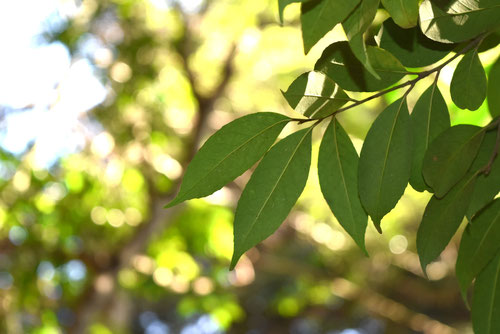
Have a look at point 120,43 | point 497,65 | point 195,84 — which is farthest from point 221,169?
point 120,43

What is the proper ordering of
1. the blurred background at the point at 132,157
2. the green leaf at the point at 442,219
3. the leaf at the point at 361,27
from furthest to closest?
1. the blurred background at the point at 132,157
2. the green leaf at the point at 442,219
3. the leaf at the point at 361,27

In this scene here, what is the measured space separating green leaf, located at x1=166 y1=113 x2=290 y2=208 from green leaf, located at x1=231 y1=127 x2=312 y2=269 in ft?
0.04

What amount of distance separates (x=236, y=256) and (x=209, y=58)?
303cm

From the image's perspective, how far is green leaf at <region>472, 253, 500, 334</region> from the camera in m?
0.55


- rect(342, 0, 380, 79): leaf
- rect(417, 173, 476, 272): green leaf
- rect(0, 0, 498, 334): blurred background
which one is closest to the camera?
rect(342, 0, 380, 79): leaf

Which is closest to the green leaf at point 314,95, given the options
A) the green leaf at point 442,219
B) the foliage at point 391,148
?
the foliage at point 391,148

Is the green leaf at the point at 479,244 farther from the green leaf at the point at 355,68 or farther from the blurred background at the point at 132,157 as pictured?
the blurred background at the point at 132,157

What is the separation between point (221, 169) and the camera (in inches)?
20.2

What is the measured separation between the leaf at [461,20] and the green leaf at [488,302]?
0.19 m

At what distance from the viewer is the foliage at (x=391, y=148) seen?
0.51 metres

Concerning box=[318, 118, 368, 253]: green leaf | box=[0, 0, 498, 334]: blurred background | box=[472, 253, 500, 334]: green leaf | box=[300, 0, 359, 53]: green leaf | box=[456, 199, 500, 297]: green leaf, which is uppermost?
box=[300, 0, 359, 53]: green leaf

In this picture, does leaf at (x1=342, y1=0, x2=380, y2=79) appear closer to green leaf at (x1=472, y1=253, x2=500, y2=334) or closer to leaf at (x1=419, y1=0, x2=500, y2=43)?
leaf at (x1=419, y1=0, x2=500, y2=43)

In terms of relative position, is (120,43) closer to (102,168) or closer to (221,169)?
(102,168)

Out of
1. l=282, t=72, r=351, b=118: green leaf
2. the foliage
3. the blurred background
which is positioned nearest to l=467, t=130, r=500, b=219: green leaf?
the foliage
